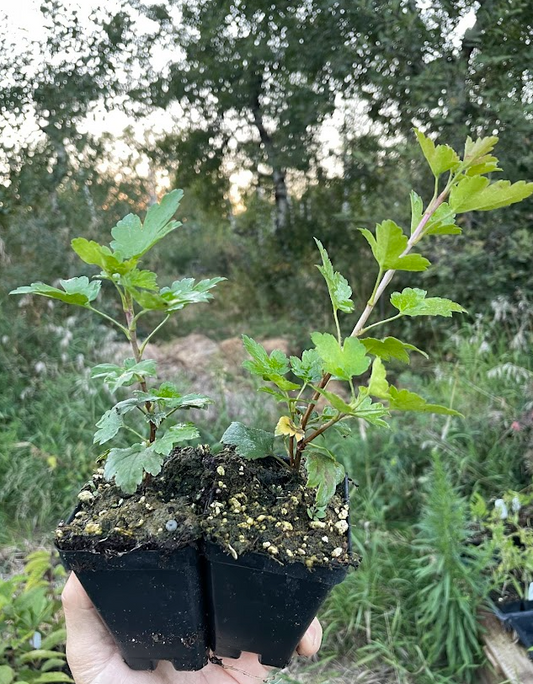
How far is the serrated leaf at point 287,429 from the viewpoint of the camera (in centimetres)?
57

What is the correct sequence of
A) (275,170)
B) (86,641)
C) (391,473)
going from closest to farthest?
(86,641)
(391,473)
(275,170)

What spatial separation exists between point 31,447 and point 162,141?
10.7 ft

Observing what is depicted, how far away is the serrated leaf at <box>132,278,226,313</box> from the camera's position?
520mm

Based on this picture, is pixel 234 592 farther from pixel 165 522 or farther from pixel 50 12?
pixel 50 12

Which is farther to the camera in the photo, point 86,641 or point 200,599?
point 86,641

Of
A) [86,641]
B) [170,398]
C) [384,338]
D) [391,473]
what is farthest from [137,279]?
[391,473]

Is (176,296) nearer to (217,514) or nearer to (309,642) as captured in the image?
(217,514)

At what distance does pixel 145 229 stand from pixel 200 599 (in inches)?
17.8

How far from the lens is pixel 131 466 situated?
567mm

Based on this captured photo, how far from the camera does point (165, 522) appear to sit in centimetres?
59

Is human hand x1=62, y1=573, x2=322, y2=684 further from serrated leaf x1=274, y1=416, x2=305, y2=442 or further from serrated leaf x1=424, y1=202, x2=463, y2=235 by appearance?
serrated leaf x1=424, y1=202, x2=463, y2=235

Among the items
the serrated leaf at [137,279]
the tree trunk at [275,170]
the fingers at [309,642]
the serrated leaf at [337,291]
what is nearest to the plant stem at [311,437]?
Result: the serrated leaf at [337,291]

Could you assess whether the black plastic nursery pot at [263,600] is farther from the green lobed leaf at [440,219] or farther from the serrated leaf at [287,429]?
the green lobed leaf at [440,219]

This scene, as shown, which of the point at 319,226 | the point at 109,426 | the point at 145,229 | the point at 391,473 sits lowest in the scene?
the point at 391,473
